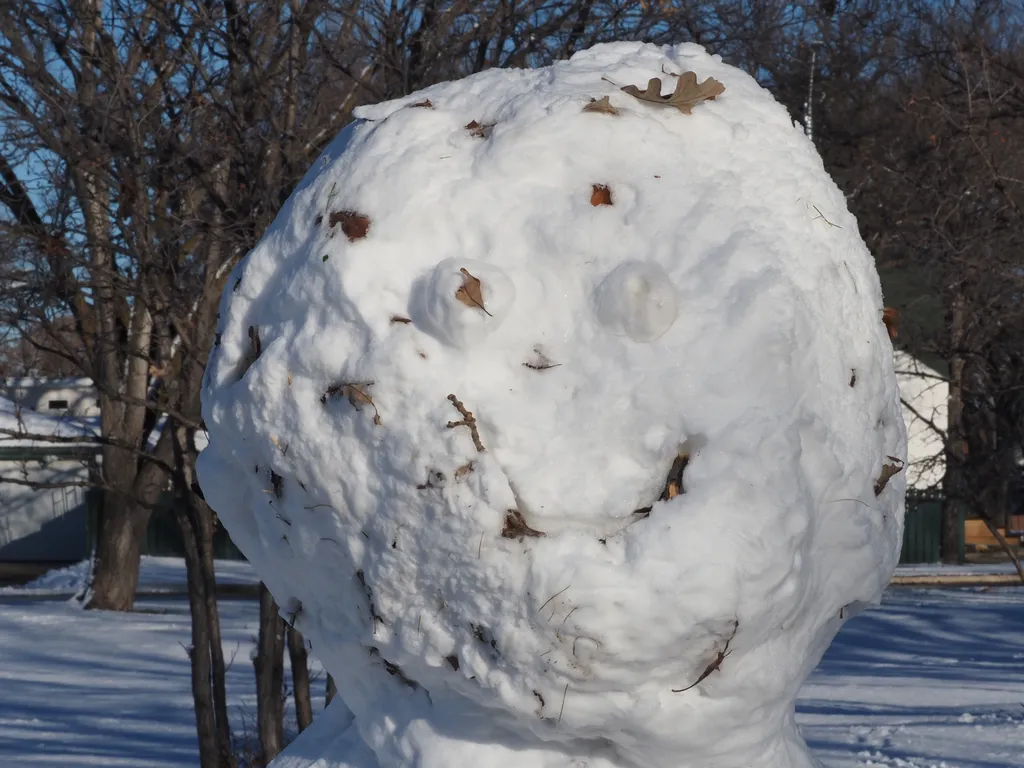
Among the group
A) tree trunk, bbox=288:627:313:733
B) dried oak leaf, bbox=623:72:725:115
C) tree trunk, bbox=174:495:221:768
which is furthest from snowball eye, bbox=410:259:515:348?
tree trunk, bbox=174:495:221:768

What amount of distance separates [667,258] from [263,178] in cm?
316

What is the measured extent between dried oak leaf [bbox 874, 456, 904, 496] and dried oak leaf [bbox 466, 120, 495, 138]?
3.37 feet

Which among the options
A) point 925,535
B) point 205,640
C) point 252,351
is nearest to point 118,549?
point 205,640

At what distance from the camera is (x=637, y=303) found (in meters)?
2.14

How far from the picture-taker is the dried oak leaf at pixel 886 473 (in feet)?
7.89

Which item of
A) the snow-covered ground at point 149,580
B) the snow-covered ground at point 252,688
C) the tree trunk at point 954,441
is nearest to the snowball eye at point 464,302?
the snow-covered ground at point 252,688

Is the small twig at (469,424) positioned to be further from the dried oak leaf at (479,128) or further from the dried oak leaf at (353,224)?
the dried oak leaf at (479,128)

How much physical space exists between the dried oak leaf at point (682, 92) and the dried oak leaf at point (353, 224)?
0.59 meters

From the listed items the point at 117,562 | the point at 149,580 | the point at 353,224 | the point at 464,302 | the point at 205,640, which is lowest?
the point at 149,580

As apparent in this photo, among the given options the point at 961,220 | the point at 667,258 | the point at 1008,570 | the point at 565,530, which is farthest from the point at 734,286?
the point at 1008,570

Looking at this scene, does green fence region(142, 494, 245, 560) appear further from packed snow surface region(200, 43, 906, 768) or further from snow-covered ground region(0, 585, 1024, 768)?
packed snow surface region(200, 43, 906, 768)

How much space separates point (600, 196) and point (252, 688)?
761cm

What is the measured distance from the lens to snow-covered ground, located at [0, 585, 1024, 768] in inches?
255

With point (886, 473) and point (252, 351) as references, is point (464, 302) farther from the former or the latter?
point (886, 473)
